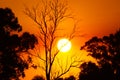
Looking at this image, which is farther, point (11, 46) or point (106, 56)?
point (106, 56)

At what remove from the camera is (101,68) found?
2135 inches

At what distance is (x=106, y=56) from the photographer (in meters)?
56.0

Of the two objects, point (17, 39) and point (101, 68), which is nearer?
point (17, 39)

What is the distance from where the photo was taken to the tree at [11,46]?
136 feet

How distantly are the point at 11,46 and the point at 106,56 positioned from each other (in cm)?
1938

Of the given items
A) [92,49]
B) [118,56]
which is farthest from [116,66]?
[92,49]

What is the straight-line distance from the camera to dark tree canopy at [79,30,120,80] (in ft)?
175

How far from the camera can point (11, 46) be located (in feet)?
137

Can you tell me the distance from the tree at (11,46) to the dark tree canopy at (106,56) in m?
12.1

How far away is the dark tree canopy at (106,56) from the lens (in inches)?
2094

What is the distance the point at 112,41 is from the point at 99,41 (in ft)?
8.16

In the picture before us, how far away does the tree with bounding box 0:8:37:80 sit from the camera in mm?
41312

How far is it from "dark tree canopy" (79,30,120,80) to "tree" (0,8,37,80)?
477 inches

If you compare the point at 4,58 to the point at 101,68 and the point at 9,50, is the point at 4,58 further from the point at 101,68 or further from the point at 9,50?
the point at 101,68
